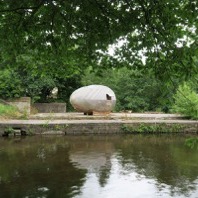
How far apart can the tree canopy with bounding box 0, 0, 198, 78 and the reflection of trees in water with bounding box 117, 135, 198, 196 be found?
10.1 feet

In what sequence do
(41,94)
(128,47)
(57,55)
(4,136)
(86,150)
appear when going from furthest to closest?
1. (41,94)
2. (4,136)
3. (86,150)
4. (57,55)
5. (128,47)

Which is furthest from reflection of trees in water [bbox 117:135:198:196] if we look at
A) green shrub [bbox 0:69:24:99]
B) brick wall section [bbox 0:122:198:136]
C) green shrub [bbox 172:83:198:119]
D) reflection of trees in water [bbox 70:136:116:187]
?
green shrub [bbox 0:69:24:99]

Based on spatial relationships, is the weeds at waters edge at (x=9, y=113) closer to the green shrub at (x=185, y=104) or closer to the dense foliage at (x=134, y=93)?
the green shrub at (x=185, y=104)

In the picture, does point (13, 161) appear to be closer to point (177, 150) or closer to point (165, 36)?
point (177, 150)

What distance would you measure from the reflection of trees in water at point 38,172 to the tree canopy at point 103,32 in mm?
2535

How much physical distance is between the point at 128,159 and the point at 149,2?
6.47m

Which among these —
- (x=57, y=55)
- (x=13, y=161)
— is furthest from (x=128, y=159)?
(x=57, y=55)

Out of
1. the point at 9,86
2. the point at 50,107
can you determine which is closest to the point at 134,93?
the point at 50,107

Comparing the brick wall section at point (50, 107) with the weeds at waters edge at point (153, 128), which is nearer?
the weeds at waters edge at point (153, 128)

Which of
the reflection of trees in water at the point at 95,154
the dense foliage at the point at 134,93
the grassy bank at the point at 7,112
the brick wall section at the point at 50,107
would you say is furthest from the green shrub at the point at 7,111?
the dense foliage at the point at 134,93

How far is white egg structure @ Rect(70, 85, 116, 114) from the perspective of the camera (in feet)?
69.6

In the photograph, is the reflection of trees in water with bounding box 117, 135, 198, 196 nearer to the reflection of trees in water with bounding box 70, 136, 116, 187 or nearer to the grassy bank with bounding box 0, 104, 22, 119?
the reflection of trees in water with bounding box 70, 136, 116, 187

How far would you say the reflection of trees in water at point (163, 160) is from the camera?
904 centimetres

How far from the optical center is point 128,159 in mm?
11703
